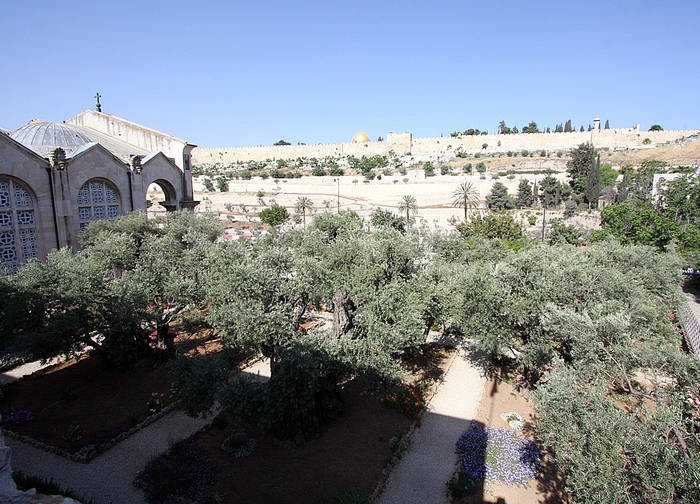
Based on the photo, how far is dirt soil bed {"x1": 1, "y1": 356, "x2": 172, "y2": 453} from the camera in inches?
405

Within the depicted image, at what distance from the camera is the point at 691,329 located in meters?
16.3

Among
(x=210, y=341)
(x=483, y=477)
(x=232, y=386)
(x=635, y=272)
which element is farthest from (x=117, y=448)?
(x=635, y=272)

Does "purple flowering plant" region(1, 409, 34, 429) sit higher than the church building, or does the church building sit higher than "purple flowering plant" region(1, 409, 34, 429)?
the church building

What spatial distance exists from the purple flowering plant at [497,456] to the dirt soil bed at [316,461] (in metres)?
1.53

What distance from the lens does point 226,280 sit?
9992 millimetres

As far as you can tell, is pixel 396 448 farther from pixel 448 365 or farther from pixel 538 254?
pixel 538 254

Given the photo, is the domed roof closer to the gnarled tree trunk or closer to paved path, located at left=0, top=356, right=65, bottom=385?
paved path, located at left=0, top=356, right=65, bottom=385

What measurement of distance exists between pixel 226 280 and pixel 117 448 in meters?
4.61

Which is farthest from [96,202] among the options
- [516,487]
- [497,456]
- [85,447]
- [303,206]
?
[516,487]

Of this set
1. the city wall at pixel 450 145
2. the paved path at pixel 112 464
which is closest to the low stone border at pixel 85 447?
the paved path at pixel 112 464

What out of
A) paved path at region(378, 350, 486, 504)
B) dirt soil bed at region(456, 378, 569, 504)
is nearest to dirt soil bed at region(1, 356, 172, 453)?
paved path at region(378, 350, 486, 504)

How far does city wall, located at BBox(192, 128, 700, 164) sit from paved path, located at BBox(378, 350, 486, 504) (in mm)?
68190

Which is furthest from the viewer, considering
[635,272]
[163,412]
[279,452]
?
[635,272]

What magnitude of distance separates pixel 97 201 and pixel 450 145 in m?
69.7
